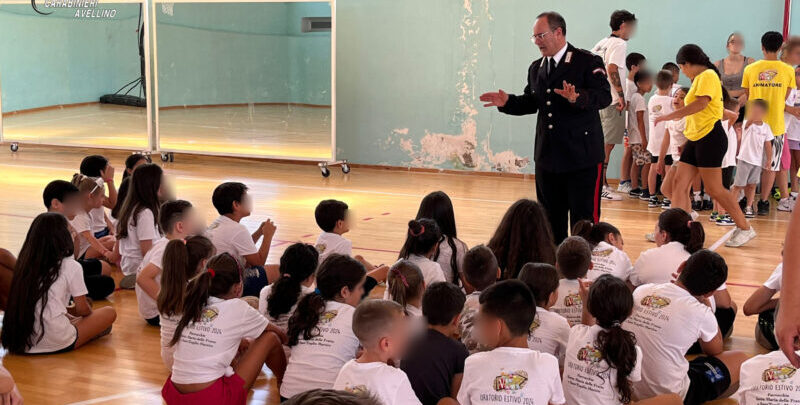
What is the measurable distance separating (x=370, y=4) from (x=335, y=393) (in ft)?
28.9

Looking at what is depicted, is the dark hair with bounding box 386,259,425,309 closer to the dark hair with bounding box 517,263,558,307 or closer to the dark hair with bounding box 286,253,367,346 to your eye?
the dark hair with bounding box 286,253,367,346

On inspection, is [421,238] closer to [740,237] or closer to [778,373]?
[778,373]

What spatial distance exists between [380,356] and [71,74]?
895cm

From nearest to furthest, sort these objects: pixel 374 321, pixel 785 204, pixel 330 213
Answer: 1. pixel 374 321
2. pixel 330 213
3. pixel 785 204

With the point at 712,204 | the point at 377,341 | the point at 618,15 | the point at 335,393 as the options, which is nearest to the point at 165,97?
the point at 618,15

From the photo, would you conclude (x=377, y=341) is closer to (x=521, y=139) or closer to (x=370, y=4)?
(x=521, y=139)

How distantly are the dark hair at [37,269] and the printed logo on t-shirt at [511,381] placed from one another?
81.4 inches

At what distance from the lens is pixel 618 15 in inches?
303

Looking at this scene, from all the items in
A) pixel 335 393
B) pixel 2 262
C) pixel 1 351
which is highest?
pixel 335 393

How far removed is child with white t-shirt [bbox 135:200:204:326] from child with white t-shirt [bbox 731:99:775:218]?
461cm

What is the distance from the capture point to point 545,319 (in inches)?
128

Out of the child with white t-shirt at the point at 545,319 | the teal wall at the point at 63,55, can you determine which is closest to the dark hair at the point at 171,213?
the child with white t-shirt at the point at 545,319

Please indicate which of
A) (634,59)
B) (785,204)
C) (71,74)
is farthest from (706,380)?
(71,74)

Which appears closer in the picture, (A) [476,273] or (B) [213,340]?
(B) [213,340]
